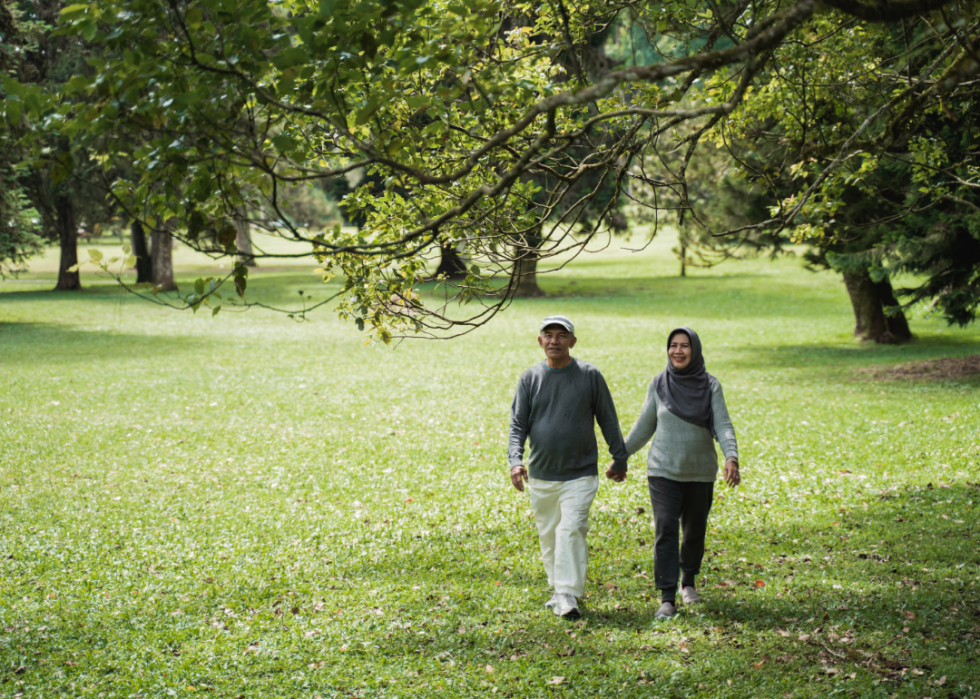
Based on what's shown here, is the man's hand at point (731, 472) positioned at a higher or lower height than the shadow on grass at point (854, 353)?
higher

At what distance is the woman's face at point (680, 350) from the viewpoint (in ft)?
19.6

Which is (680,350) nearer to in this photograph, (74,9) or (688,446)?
(688,446)

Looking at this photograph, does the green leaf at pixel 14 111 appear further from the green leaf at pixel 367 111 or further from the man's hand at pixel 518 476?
the man's hand at pixel 518 476

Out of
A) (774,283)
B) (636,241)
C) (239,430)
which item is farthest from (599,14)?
(636,241)

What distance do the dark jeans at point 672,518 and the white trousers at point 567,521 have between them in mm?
458

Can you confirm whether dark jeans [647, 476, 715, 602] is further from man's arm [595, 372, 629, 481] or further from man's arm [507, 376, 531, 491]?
man's arm [507, 376, 531, 491]

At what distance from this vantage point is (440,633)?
597 cm

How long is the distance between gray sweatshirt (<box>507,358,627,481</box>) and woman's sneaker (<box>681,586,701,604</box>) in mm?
1056

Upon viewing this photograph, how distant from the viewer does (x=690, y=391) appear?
612 cm

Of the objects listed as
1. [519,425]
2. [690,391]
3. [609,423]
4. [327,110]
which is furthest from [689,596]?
[327,110]

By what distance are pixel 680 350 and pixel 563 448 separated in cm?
104

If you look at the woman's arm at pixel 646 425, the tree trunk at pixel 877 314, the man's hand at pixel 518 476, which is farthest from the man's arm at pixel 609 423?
the tree trunk at pixel 877 314

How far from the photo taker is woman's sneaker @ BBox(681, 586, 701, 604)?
6277 millimetres

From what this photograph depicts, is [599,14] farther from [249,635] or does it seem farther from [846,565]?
[249,635]
